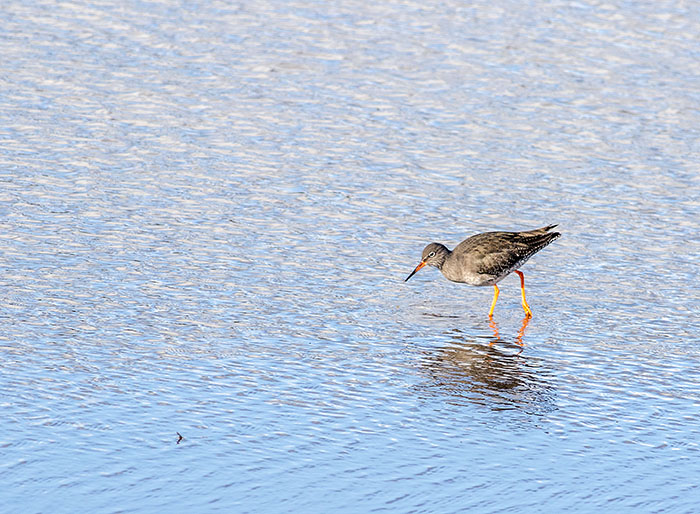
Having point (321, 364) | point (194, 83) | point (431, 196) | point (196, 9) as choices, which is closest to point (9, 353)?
point (321, 364)

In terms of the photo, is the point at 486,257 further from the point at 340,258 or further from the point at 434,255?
the point at 340,258

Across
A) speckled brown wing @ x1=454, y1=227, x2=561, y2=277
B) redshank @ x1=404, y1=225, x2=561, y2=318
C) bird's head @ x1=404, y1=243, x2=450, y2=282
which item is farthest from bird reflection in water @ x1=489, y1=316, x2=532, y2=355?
bird's head @ x1=404, y1=243, x2=450, y2=282

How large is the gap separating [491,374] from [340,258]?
332 cm

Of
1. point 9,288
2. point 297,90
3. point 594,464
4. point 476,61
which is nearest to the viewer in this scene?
point 594,464

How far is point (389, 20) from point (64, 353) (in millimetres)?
15636

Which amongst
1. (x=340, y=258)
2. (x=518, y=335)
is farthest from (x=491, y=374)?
(x=340, y=258)

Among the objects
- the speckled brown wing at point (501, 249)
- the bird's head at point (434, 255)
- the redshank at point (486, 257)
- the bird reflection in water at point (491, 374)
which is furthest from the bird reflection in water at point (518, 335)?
the bird's head at point (434, 255)

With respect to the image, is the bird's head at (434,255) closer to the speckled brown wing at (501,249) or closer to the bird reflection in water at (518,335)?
the speckled brown wing at (501,249)

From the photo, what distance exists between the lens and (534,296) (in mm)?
13578

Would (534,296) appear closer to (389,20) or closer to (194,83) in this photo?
(194,83)

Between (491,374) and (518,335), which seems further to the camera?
(518,335)

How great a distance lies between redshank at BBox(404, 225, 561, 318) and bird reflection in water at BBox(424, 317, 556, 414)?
43.1 inches

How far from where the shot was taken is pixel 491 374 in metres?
11.1

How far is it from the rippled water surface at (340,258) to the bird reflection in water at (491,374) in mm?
36
